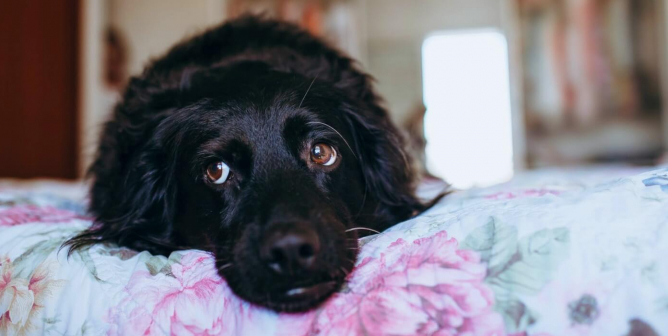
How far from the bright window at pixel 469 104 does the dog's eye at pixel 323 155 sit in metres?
5.06

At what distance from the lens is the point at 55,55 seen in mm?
4809

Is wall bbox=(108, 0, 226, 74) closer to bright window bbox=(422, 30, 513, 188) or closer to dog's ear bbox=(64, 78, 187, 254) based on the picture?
bright window bbox=(422, 30, 513, 188)

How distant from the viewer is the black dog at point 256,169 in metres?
0.92

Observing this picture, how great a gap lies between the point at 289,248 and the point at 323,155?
1.55 feet

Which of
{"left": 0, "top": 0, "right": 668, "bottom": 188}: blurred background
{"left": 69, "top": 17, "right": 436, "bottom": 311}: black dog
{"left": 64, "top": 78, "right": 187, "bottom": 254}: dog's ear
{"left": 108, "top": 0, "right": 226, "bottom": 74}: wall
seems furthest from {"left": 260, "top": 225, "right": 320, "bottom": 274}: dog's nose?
{"left": 108, "top": 0, "right": 226, "bottom": 74}: wall

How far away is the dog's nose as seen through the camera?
→ 2.87 ft

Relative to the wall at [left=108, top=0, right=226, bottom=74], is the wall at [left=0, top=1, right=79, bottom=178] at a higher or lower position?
lower

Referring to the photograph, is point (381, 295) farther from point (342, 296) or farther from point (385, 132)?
point (385, 132)

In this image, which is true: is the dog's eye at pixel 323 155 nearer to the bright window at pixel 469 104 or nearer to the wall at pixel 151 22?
the wall at pixel 151 22

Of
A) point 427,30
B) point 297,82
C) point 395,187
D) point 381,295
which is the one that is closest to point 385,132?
point 395,187

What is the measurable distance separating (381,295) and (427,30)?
6014 mm

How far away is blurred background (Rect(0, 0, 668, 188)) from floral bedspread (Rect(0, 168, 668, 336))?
4.34 meters

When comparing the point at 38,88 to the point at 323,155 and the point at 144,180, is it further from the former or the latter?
the point at 323,155

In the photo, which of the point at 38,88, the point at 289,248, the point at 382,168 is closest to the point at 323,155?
the point at 382,168
